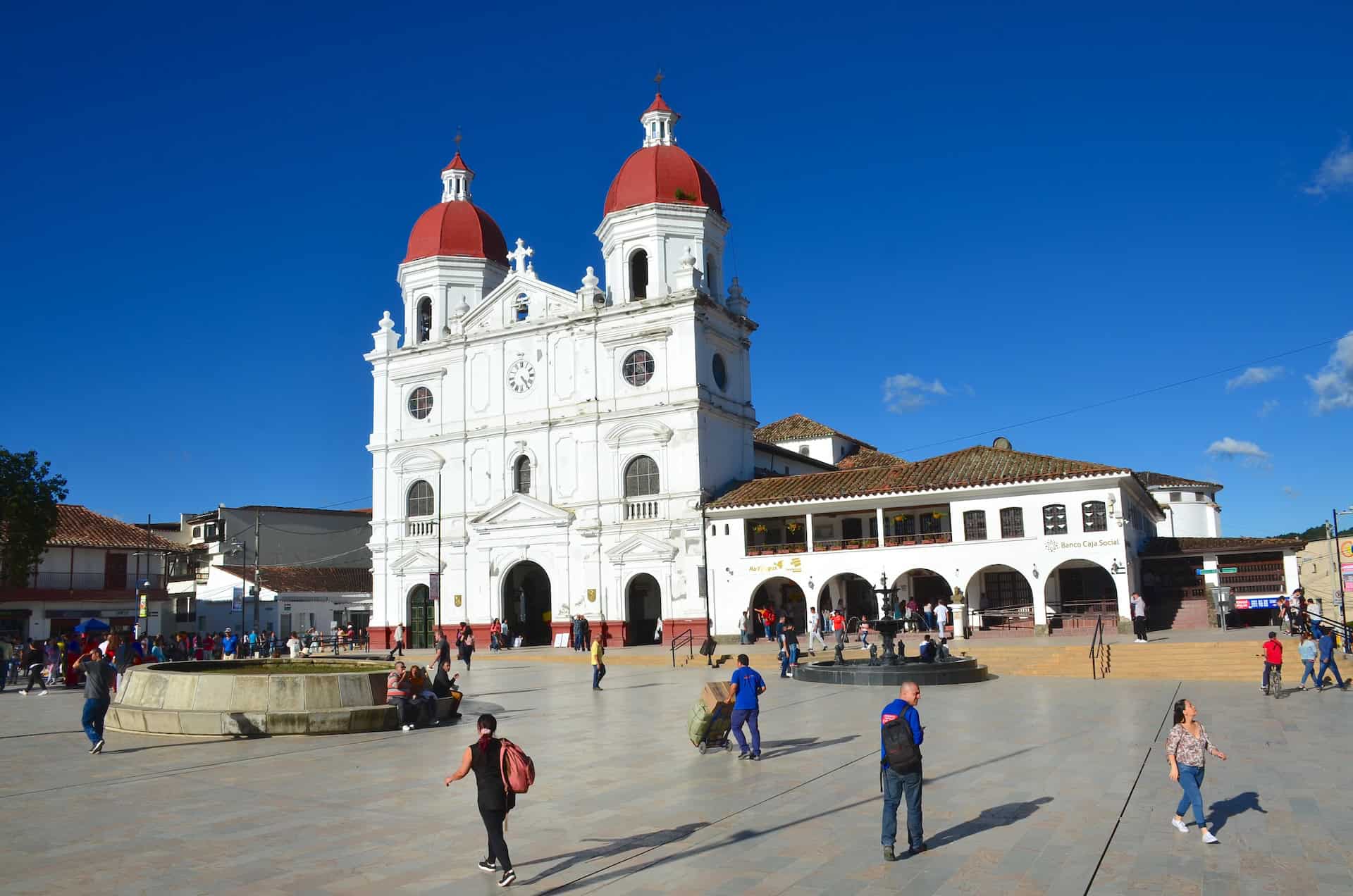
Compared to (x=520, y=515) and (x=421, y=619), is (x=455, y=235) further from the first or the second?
(x=421, y=619)

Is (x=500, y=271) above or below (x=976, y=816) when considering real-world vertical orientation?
above

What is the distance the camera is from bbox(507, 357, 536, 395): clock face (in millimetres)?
44281

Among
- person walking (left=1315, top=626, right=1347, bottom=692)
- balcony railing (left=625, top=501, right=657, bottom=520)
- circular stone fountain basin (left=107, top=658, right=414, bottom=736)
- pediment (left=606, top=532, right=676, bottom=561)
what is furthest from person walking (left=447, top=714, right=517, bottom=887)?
balcony railing (left=625, top=501, right=657, bottom=520)

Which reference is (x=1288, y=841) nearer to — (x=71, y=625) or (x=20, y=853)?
(x=20, y=853)

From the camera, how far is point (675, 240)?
42.7m

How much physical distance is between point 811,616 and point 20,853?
29.7 meters

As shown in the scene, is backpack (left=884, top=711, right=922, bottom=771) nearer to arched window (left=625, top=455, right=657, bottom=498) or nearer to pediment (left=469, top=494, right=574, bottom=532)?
arched window (left=625, top=455, right=657, bottom=498)

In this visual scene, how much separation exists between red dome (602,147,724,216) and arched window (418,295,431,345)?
33.1ft

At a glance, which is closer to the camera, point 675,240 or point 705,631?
point 705,631

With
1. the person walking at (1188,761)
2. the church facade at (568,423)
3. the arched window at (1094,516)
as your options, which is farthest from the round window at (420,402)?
the person walking at (1188,761)

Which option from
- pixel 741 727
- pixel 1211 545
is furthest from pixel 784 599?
pixel 741 727

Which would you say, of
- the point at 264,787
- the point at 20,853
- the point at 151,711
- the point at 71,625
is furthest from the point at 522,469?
the point at 20,853

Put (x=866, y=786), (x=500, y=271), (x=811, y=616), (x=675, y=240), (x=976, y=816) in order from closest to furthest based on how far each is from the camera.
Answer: (x=976, y=816) < (x=866, y=786) < (x=811, y=616) < (x=675, y=240) < (x=500, y=271)

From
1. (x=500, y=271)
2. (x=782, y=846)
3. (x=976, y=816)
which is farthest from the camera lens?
(x=500, y=271)
